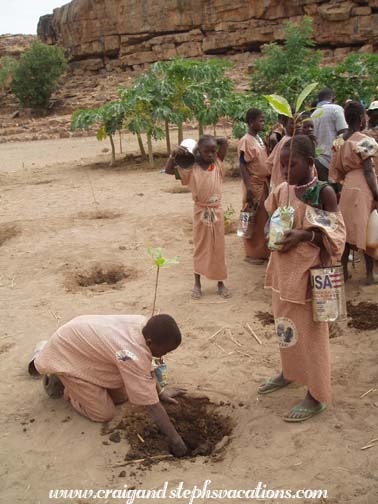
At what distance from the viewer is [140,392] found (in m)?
2.76

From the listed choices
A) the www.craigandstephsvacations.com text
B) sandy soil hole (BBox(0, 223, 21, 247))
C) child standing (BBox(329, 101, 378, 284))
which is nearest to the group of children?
the www.craigandstephsvacations.com text

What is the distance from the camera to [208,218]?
466 centimetres

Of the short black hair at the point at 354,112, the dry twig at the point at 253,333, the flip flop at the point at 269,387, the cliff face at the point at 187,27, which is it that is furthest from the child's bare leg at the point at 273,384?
the cliff face at the point at 187,27

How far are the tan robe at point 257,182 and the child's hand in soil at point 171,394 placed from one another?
2.50 meters

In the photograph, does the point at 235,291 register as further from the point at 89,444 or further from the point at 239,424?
the point at 89,444

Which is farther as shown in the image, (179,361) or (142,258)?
(142,258)

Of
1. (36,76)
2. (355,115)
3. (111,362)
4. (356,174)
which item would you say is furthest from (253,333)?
(36,76)

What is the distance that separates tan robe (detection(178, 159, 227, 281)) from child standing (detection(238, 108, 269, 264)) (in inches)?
24.9

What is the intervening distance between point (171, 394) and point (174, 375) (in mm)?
318

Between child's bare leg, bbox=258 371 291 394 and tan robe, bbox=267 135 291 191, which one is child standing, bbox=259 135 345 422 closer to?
child's bare leg, bbox=258 371 291 394

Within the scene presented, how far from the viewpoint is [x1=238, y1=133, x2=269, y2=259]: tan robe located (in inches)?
204

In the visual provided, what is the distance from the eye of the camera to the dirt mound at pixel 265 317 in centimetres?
431

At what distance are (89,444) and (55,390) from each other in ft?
1.69

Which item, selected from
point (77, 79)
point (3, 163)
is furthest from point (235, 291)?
point (77, 79)
